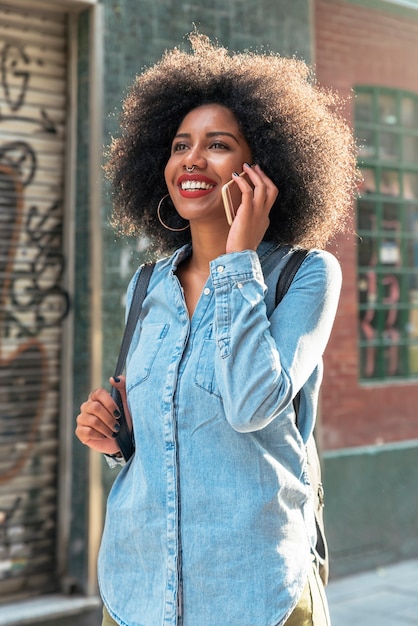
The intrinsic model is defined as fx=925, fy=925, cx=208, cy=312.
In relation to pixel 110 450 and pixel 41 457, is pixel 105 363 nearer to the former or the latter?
pixel 41 457

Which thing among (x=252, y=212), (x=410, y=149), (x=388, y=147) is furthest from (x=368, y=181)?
(x=252, y=212)

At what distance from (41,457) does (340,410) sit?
7.64 ft

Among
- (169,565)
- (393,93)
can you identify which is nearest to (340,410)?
(393,93)

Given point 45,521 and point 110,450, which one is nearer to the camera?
point 110,450

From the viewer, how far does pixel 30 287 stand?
5.41m

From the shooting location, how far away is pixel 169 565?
2.19 meters

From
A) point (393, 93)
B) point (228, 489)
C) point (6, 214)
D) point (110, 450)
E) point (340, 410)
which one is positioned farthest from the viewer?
point (393, 93)

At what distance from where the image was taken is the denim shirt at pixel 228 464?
6.99 feet

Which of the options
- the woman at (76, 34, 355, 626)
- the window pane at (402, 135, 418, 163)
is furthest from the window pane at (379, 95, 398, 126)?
the woman at (76, 34, 355, 626)

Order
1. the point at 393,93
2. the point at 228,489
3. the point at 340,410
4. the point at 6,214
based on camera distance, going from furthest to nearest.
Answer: the point at 393,93 < the point at 340,410 < the point at 6,214 < the point at 228,489

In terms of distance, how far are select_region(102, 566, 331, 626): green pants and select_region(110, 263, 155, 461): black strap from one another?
462 mm

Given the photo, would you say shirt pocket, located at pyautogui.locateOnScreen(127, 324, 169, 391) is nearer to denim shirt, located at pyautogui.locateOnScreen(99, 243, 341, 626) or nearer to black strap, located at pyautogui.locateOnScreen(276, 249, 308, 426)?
denim shirt, located at pyautogui.locateOnScreen(99, 243, 341, 626)

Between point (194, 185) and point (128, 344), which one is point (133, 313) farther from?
point (194, 185)

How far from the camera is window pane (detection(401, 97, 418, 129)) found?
7.50 meters
